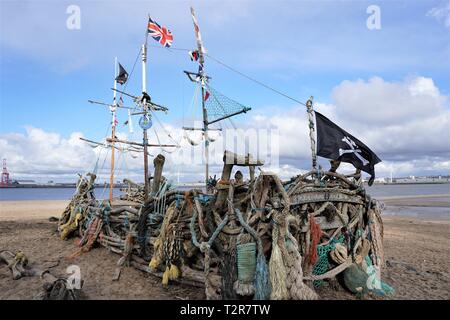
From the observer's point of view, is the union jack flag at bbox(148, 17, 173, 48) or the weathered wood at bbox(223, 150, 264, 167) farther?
the union jack flag at bbox(148, 17, 173, 48)

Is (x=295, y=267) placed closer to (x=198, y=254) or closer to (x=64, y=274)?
(x=198, y=254)

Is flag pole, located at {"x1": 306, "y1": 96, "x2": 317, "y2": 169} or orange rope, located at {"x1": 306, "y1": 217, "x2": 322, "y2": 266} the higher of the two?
flag pole, located at {"x1": 306, "y1": 96, "x2": 317, "y2": 169}

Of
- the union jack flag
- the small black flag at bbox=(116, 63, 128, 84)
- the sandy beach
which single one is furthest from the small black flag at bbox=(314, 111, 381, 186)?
the small black flag at bbox=(116, 63, 128, 84)

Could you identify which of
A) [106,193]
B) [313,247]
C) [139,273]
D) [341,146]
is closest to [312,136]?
[341,146]

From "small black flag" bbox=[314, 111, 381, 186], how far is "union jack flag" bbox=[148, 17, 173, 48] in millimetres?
11016

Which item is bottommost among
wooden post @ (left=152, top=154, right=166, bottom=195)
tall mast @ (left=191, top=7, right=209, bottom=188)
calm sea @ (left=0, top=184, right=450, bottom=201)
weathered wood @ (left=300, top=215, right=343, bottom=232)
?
calm sea @ (left=0, top=184, right=450, bottom=201)

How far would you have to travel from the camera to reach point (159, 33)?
1584cm

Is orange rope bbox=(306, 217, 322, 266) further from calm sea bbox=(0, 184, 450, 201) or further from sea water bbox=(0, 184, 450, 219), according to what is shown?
calm sea bbox=(0, 184, 450, 201)

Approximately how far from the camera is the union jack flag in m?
15.8

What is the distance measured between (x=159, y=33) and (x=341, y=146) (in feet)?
39.3

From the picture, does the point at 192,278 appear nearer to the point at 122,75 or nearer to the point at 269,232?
the point at 269,232

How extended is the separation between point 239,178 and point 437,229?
1716cm

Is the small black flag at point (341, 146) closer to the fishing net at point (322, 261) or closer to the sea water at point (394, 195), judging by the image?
the fishing net at point (322, 261)

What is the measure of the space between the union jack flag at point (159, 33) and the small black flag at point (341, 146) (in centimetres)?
1102
